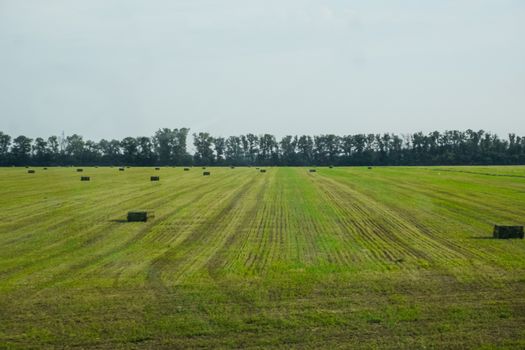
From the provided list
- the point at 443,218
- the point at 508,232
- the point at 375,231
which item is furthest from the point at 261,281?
the point at 443,218

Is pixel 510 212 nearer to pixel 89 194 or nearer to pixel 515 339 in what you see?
pixel 515 339

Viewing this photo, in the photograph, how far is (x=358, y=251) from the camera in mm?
17750

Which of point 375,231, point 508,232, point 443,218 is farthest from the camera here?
point 443,218

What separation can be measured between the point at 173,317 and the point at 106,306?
69.9 inches

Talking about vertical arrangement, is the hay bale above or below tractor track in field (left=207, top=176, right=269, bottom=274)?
above

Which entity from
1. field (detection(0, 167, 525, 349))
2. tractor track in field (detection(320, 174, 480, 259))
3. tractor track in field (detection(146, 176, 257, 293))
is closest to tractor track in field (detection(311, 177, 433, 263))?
field (detection(0, 167, 525, 349))

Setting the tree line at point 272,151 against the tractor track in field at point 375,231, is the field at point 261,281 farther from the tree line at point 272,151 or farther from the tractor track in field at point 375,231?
the tree line at point 272,151

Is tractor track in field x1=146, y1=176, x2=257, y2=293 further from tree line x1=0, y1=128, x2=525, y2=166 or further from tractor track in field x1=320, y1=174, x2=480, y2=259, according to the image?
tree line x1=0, y1=128, x2=525, y2=166

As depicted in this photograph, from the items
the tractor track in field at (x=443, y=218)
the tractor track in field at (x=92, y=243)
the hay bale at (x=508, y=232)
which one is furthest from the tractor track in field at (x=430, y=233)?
the tractor track in field at (x=92, y=243)

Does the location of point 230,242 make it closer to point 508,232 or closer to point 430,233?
point 430,233

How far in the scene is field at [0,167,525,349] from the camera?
10273mm

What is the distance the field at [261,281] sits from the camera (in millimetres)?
10273

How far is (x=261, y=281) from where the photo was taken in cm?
1392

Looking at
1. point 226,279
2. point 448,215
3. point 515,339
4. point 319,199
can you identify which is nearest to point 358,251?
point 226,279
